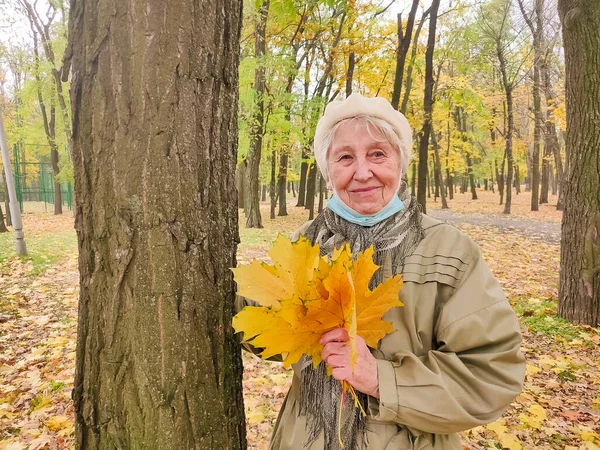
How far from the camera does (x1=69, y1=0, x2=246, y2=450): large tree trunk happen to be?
3.91 feet

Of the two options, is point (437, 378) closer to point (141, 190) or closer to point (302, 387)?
point (302, 387)

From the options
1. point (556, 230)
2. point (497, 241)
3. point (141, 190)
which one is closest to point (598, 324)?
point (141, 190)

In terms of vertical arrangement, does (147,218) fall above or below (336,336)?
above

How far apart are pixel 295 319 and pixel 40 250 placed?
419 inches

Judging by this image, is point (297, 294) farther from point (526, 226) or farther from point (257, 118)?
point (526, 226)

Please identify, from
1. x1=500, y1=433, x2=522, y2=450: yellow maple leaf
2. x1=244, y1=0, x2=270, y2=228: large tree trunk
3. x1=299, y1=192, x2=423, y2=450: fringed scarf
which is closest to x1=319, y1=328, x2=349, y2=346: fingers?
x1=299, y1=192, x2=423, y2=450: fringed scarf

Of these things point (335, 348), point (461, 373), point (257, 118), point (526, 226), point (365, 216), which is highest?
point (257, 118)

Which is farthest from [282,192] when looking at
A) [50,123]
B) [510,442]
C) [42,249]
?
[510,442]

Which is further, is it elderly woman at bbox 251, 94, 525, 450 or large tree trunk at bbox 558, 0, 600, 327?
large tree trunk at bbox 558, 0, 600, 327

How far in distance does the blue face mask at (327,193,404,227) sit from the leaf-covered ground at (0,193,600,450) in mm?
2149

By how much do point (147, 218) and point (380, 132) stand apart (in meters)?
0.89

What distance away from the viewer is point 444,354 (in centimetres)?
122

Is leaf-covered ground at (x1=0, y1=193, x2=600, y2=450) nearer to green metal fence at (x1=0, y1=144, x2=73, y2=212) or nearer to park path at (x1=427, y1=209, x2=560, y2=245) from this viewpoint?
park path at (x1=427, y1=209, x2=560, y2=245)

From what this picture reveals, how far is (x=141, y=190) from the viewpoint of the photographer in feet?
3.96
